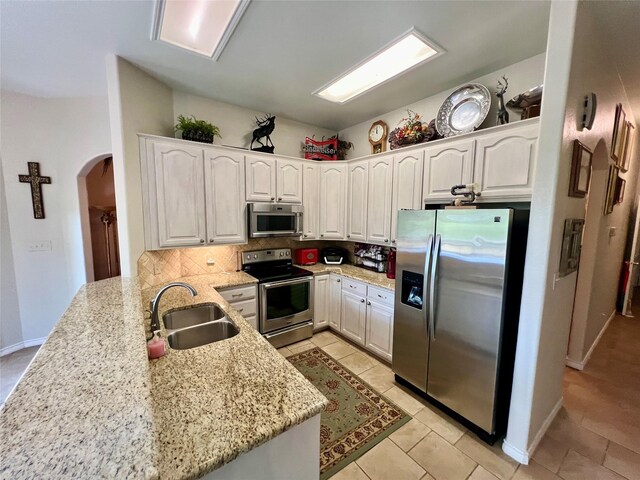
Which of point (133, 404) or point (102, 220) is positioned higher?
point (102, 220)

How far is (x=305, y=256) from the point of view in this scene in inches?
141

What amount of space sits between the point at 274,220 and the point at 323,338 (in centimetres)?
163

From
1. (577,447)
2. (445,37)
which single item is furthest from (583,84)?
(577,447)

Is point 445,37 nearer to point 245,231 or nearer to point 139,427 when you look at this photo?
point 245,231

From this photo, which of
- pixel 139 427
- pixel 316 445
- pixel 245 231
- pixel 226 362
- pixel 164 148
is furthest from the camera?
pixel 245 231

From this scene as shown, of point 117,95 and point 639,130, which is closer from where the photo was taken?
point 117,95

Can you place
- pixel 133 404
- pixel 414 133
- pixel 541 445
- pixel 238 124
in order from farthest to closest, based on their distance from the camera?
1. pixel 238 124
2. pixel 414 133
3. pixel 541 445
4. pixel 133 404

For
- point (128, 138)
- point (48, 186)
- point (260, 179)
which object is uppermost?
point (128, 138)

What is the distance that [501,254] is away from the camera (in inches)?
64.7

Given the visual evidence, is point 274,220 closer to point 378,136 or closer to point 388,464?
point 378,136

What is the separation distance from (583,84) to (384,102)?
1712 millimetres

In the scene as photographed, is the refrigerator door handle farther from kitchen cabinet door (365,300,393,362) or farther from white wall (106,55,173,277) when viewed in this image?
white wall (106,55,173,277)

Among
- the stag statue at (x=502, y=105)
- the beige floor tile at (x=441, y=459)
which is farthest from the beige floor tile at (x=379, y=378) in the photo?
the stag statue at (x=502, y=105)

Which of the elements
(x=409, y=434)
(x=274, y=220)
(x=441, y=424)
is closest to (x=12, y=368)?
(x=274, y=220)
